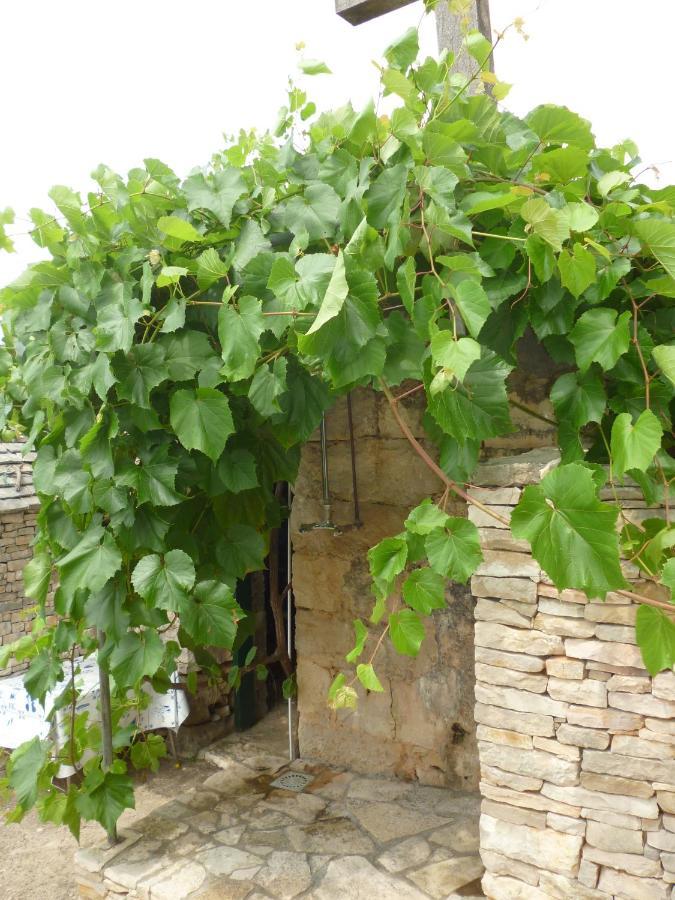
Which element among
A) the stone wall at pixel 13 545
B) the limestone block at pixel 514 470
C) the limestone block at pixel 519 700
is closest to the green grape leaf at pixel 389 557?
the limestone block at pixel 514 470

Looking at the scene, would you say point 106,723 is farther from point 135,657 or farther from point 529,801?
point 529,801

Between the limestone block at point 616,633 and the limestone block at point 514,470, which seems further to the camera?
the limestone block at point 514,470

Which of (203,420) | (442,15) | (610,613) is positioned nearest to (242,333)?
(203,420)

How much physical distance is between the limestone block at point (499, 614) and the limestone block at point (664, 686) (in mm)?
359

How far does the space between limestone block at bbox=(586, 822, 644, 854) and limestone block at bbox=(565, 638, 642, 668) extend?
0.46m

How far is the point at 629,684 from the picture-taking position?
6.27ft

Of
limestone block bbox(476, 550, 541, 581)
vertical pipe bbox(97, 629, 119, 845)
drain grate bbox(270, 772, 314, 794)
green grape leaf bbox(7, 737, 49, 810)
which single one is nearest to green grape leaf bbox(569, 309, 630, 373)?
limestone block bbox(476, 550, 541, 581)

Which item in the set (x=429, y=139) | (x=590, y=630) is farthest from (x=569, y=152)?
(x=590, y=630)

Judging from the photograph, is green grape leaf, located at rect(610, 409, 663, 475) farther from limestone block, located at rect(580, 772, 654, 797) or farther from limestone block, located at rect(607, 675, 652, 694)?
limestone block, located at rect(580, 772, 654, 797)

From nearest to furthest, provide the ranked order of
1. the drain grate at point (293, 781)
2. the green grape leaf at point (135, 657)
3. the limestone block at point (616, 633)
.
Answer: the limestone block at point (616, 633) < the green grape leaf at point (135, 657) < the drain grate at point (293, 781)

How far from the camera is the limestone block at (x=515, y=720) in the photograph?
2.03 m

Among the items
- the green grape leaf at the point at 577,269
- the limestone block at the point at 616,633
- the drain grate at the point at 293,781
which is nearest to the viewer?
the green grape leaf at the point at 577,269

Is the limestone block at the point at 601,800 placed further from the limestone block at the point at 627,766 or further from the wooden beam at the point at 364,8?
the wooden beam at the point at 364,8

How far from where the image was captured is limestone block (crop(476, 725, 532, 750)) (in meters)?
2.05
